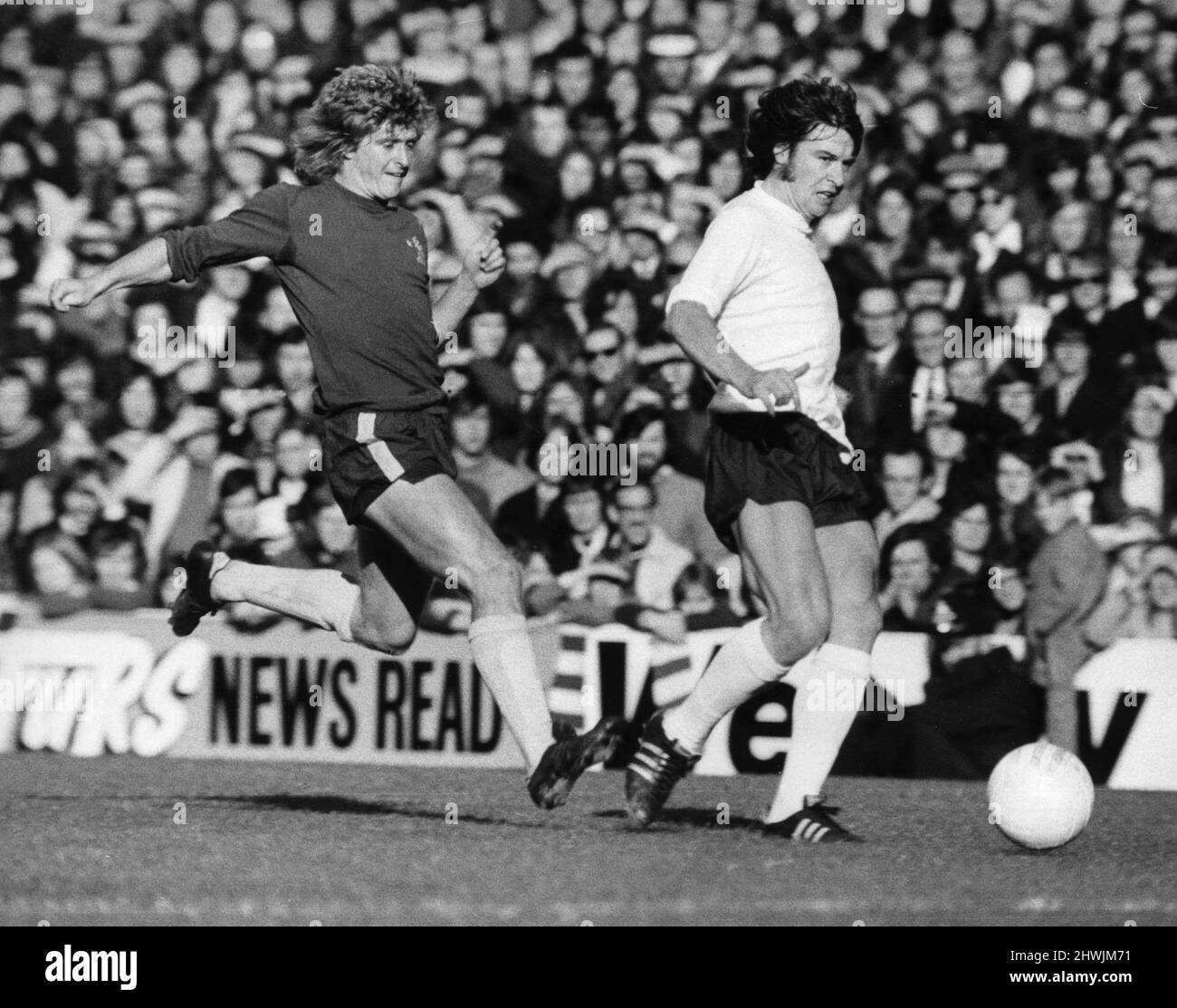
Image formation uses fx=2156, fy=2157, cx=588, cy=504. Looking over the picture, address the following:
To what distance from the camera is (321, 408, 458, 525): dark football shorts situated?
6.02 meters

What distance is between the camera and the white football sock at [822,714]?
6.03m

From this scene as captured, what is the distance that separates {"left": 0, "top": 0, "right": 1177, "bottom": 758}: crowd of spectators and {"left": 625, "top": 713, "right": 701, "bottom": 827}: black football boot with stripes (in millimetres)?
2634

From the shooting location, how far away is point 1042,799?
5879mm

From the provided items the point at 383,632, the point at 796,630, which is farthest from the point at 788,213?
the point at 383,632

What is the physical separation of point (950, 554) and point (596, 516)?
4.84 feet

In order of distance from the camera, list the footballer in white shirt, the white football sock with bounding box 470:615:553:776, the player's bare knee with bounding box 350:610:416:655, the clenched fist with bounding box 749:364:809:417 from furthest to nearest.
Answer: the player's bare knee with bounding box 350:610:416:655 < the footballer in white shirt < the white football sock with bounding box 470:615:553:776 < the clenched fist with bounding box 749:364:809:417

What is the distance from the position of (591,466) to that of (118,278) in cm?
350

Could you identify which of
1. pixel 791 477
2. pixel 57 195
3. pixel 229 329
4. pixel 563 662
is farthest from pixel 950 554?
pixel 57 195

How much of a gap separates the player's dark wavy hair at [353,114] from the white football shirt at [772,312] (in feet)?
3.15

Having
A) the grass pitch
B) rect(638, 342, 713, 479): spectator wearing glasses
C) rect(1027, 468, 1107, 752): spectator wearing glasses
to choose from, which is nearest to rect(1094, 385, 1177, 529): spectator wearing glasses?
rect(1027, 468, 1107, 752): spectator wearing glasses

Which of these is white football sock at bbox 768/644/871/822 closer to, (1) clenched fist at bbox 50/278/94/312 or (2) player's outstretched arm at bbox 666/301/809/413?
(2) player's outstretched arm at bbox 666/301/809/413

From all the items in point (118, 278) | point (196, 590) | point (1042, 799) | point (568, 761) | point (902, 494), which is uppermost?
point (118, 278)

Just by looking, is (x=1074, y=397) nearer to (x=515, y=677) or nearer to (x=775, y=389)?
(x=775, y=389)

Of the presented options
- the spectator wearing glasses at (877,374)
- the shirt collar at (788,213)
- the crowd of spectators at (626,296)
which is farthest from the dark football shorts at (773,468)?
the spectator wearing glasses at (877,374)
